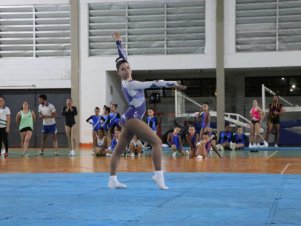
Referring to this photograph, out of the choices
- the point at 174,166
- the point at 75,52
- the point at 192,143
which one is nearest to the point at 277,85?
the point at 75,52

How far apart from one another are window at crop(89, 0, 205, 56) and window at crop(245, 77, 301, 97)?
4.57 m

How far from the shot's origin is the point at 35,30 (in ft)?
79.5

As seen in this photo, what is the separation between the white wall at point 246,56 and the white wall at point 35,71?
24.8 feet

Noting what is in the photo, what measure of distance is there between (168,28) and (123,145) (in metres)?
17.0

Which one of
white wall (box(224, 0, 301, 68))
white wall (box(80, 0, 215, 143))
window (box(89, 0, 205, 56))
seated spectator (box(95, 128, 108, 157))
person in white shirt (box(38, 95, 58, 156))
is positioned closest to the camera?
seated spectator (box(95, 128, 108, 157))

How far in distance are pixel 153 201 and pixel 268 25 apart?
18.2m

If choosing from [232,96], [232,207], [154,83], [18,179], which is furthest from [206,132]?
[232,96]

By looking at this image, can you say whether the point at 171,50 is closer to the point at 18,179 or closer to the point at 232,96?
the point at 232,96

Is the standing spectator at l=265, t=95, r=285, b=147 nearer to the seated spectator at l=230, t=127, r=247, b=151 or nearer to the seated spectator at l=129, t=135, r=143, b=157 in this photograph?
the seated spectator at l=230, t=127, r=247, b=151

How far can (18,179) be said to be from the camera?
8.44 metres

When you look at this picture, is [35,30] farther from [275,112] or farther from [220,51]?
[275,112]

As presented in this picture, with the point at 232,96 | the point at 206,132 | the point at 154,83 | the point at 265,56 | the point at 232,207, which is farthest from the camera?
the point at 232,96

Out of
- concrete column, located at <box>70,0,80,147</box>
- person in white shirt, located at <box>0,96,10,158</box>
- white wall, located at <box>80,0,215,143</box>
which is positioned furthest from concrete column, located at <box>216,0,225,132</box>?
person in white shirt, located at <box>0,96,10,158</box>

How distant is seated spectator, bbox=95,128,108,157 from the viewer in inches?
625
